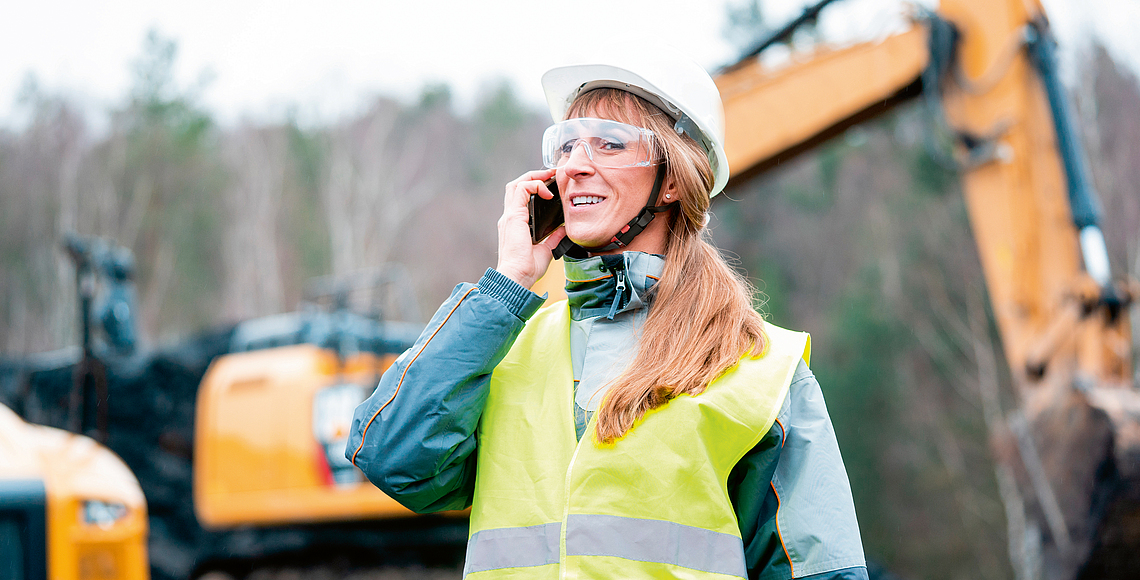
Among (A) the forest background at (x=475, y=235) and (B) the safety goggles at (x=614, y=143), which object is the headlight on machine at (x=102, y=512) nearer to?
(B) the safety goggles at (x=614, y=143)

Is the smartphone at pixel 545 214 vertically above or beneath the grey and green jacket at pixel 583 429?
above

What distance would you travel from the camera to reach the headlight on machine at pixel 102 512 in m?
4.28

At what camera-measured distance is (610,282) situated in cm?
172

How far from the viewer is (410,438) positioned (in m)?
1.53

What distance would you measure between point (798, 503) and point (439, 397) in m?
0.60

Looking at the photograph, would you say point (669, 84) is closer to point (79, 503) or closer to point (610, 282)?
point (610, 282)

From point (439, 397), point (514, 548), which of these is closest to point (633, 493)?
point (514, 548)

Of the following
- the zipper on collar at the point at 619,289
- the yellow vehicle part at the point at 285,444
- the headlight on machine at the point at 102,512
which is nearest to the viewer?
the zipper on collar at the point at 619,289

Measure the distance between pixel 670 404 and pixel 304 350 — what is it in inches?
236

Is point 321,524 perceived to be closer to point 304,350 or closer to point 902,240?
point 304,350

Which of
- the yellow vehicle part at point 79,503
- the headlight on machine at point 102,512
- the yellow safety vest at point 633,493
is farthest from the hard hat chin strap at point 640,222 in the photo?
the headlight on machine at point 102,512

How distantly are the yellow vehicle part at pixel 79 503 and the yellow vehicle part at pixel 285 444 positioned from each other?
1748 millimetres

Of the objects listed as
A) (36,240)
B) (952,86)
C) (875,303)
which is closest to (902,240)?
(875,303)

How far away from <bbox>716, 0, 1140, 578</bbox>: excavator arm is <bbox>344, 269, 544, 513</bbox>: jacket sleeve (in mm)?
4236
